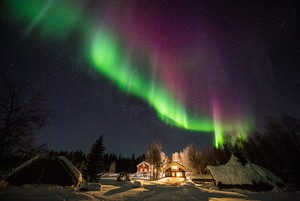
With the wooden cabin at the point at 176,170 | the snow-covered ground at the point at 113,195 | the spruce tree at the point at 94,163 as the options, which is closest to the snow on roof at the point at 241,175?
the snow-covered ground at the point at 113,195

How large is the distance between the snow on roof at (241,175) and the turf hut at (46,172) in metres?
25.3

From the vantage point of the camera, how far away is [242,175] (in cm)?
2678

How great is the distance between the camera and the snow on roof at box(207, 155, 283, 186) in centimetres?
2583

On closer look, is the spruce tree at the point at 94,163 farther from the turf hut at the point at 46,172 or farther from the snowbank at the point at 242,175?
the snowbank at the point at 242,175

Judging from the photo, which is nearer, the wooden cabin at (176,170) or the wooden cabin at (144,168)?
the wooden cabin at (176,170)

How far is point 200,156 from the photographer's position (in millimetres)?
76875

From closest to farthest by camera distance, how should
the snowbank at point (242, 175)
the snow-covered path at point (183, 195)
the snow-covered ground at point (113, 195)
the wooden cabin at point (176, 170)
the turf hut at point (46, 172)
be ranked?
the snow-covered ground at point (113, 195), the snow-covered path at point (183, 195), the turf hut at point (46, 172), the snowbank at point (242, 175), the wooden cabin at point (176, 170)

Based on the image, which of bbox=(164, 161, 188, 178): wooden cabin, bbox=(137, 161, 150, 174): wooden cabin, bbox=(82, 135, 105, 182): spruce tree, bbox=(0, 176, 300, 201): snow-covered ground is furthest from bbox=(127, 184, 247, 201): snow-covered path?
bbox=(137, 161, 150, 174): wooden cabin

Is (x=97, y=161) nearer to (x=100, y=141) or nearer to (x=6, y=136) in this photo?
(x=100, y=141)

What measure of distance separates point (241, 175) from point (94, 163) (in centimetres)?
2972

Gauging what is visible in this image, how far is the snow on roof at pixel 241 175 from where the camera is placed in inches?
1017

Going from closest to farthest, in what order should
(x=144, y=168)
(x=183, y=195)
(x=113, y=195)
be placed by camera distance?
(x=113, y=195) < (x=183, y=195) < (x=144, y=168)

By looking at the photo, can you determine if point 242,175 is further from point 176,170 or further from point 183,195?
point 176,170

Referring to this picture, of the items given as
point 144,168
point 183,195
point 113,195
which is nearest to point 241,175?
point 183,195
